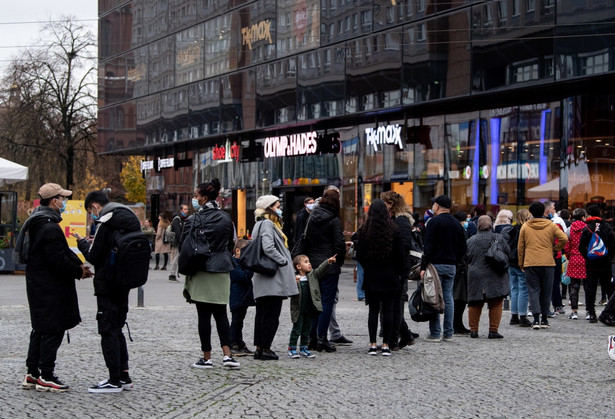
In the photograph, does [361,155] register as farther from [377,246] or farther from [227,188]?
[377,246]

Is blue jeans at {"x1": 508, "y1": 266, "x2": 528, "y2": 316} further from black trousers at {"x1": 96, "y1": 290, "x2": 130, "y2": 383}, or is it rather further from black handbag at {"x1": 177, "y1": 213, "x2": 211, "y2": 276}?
black trousers at {"x1": 96, "y1": 290, "x2": 130, "y2": 383}

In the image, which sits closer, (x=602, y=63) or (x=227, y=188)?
(x=602, y=63)

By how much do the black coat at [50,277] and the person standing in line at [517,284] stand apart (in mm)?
7888

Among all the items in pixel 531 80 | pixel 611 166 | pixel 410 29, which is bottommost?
pixel 611 166

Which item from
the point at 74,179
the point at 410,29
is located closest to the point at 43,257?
the point at 410,29

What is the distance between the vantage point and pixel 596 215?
15.8 meters

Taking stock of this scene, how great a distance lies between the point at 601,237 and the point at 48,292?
10.3m

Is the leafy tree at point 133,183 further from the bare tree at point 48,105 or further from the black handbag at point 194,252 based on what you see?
the black handbag at point 194,252

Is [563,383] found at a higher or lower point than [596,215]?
lower

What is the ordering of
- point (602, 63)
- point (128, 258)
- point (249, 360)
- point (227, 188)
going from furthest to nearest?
point (227, 188)
point (602, 63)
point (249, 360)
point (128, 258)

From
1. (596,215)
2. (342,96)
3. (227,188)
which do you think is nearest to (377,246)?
(596,215)

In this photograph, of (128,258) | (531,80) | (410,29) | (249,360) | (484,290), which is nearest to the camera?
(128,258)

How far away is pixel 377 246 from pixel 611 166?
1411 centimetres

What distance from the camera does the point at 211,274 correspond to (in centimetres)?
921
